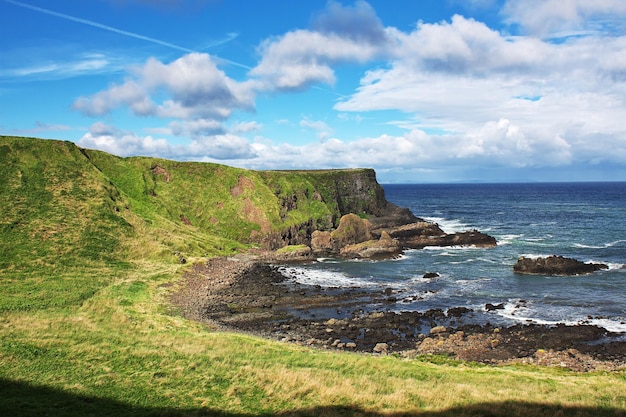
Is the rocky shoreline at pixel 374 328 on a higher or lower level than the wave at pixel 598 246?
lower

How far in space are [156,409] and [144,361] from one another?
7.21 meters

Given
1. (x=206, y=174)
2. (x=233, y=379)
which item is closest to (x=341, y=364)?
→ (x=233, y=379)

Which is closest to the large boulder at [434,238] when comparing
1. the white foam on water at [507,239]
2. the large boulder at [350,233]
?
the white foam on water at [507,239]

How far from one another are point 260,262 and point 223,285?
1689 centimetres

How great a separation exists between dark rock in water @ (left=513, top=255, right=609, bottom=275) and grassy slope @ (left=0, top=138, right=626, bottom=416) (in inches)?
1459

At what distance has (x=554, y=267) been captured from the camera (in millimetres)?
65625

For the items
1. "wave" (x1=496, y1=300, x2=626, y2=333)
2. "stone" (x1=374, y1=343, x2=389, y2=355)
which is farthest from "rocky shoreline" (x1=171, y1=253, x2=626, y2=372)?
"wave" (x1=496, y1=300, x2=626, y2=333)

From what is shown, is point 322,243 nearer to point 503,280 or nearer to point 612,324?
point 503,280

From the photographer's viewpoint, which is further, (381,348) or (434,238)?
(434,238)

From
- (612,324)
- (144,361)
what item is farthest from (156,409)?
(612,324)

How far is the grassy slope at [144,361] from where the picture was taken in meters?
21.4

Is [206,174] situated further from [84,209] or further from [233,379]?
[233,379]

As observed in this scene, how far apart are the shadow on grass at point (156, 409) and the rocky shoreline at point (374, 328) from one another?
1427 cm

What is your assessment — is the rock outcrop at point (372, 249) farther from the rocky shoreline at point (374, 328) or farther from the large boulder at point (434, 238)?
the rocky shoreline at point (374, 328)
